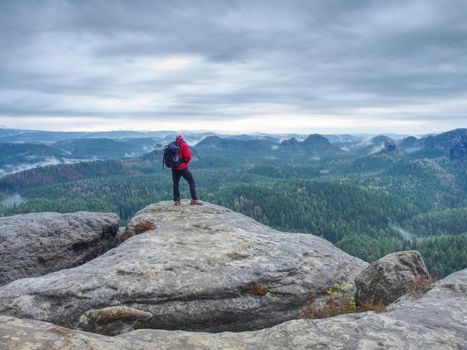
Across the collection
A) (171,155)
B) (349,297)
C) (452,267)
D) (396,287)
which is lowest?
(452,267)

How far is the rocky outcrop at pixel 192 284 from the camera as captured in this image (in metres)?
17.2

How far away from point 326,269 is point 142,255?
10.3 meters

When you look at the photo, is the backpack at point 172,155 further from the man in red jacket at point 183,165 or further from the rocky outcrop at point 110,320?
the rocky outcrop at point 110,320

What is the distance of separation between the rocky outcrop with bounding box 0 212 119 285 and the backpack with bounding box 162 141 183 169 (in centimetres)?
646

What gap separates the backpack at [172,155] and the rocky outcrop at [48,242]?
6455 millimetres

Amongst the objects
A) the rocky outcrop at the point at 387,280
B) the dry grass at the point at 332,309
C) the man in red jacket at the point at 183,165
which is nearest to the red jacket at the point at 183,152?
the man in red jacket at the point at 183,165

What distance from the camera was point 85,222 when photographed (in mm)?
27969

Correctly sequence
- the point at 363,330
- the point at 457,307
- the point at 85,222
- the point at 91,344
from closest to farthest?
the point at 91,344
the point at 363,330
the point at 457,307
the point at 85,222

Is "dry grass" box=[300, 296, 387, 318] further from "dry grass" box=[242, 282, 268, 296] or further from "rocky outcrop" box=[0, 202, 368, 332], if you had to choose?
"dry grass" box=[242, 282, 268, 296]

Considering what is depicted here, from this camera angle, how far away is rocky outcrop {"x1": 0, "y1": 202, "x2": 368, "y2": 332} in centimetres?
1717

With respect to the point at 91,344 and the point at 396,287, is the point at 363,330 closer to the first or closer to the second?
the point at 396,287

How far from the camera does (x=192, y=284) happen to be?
721 inches

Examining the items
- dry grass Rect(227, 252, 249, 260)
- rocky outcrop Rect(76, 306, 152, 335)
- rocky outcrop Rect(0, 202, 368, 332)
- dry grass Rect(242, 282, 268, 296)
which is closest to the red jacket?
rocky outcrop Rect(0, 202, 368, 332)

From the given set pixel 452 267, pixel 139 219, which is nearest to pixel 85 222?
pixel 139 219
